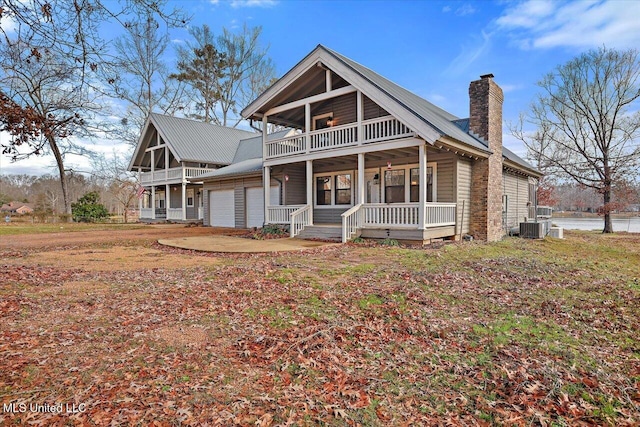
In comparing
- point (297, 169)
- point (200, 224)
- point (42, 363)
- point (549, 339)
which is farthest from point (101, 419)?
point (200, 224)

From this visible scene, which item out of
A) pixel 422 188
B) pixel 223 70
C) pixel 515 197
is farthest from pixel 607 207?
pixel 223 70

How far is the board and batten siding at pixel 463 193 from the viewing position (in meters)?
12.9

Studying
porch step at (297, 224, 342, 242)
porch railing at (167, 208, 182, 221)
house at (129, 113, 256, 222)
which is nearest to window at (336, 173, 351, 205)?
porch step at (297, 224, 342, 242)

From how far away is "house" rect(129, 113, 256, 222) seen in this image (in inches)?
971

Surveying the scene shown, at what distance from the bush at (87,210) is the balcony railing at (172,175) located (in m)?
3.86

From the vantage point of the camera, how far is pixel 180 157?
23.6 m

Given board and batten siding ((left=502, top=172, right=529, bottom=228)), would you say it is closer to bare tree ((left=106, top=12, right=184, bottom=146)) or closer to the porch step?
the porch step

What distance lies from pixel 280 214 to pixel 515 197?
11.9 m

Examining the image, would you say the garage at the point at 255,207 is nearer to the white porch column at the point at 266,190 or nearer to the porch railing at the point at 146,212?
the white porch column at the point at 266,190

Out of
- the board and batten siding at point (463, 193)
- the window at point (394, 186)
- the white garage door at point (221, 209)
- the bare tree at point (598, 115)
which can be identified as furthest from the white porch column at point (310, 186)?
the bare tree at point (598, 115)

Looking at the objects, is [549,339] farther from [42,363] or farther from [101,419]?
[42,363]

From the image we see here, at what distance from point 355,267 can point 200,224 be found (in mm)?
17620

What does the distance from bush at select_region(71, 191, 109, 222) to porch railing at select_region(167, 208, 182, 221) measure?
4.76 metres

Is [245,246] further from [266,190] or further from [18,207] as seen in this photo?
[18,207]
